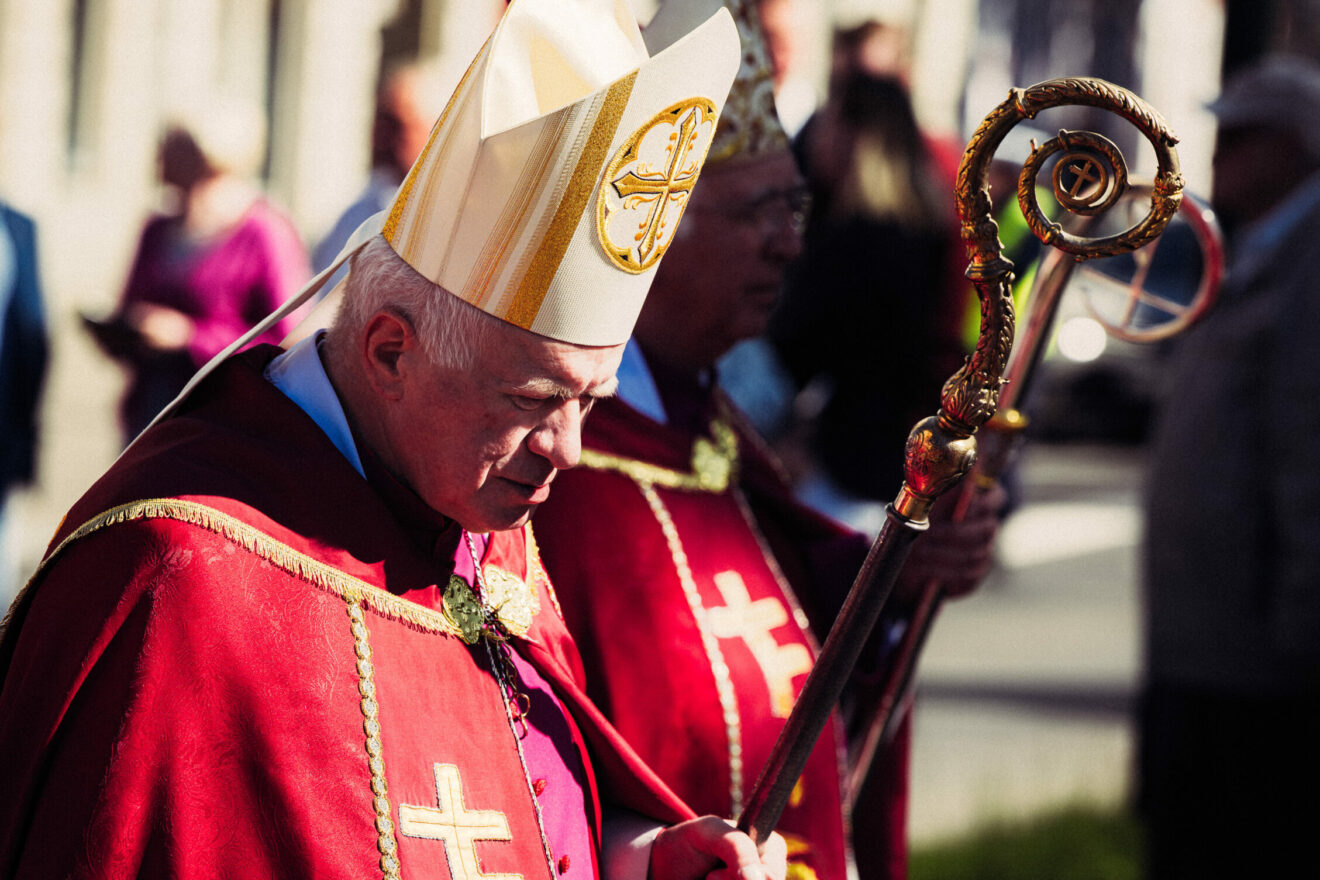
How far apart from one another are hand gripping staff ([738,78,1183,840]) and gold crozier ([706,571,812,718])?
661 mm

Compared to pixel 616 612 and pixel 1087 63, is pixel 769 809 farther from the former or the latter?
pixel 1087 63

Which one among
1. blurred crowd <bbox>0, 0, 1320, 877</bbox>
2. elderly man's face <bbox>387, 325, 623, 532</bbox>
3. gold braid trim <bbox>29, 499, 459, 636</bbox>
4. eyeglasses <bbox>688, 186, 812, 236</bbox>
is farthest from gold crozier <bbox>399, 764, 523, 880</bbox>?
blurred crowd <bbox>0, 0, 1320, 877</bbox>

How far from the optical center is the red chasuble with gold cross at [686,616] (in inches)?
103

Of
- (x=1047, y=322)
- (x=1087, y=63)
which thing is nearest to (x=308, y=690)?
(x=1047, y=322)

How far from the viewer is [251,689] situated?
1.82 m

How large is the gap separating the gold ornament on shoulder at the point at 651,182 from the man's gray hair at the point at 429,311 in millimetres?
202

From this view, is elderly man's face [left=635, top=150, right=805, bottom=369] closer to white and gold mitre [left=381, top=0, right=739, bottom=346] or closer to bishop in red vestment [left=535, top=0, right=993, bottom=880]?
bishop in red vestment [left=535, top=0, right=993, bottom=880]

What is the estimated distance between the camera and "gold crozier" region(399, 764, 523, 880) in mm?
1923

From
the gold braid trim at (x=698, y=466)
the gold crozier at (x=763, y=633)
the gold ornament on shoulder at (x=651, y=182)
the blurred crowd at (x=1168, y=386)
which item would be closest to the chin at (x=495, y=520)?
the gold ornament on shoulder at (x=651, y=182)

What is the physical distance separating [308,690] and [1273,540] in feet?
11.5

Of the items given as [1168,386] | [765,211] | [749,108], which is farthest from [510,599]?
[1168,386]

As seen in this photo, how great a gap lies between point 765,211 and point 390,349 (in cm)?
103

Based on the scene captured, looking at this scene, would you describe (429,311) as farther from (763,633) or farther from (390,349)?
(763,633)

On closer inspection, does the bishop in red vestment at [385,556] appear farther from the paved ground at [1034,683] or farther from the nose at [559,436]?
the paved ground at [1034,683]
